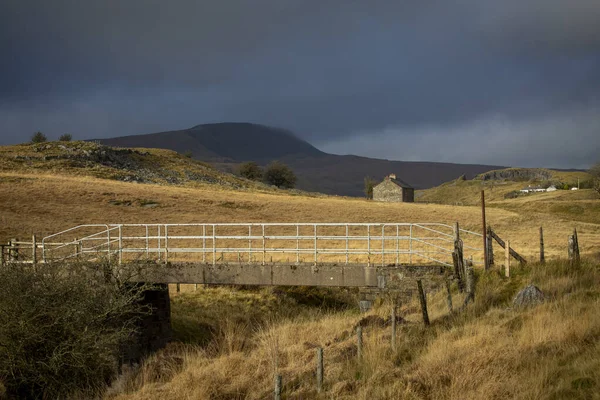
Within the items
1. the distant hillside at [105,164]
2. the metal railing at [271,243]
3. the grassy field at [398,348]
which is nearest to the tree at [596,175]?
the distant hillside at [105,164]

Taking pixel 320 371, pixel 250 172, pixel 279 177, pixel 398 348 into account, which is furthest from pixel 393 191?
pixel 320 371

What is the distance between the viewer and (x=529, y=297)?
13578mm

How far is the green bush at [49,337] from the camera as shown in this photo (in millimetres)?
13875

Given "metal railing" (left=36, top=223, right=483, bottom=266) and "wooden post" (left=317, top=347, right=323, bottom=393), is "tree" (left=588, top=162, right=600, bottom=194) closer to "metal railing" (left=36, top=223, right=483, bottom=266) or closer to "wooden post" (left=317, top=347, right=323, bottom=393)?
"metal railing" (left=36, top=223, right=483, bottom=266)

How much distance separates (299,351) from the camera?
1358 cm

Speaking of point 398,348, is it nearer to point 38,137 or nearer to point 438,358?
point 438,358

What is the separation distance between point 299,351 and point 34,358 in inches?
275

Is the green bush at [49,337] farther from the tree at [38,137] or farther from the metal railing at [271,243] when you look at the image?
the tree at [38,137]

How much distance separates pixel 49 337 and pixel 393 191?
77.6m

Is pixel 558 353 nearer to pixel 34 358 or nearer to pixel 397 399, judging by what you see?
pixel 397 399

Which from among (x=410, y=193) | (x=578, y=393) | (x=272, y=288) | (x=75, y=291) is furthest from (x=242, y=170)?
(x=578, y=393)

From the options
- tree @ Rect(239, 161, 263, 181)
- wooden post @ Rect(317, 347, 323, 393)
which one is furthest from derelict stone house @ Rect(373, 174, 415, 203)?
wooden post @ Rect(317, 347, 323, 393)

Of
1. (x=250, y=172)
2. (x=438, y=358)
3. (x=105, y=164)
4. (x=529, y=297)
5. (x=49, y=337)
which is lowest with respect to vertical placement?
(x=49, y=337)

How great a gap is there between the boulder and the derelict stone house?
72.8 m
